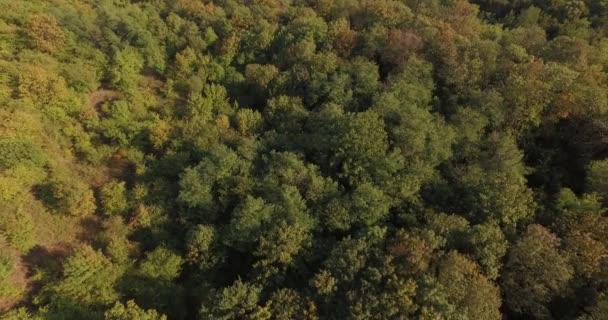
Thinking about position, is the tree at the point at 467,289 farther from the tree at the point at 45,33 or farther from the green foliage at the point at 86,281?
the tree at the point at 45,33

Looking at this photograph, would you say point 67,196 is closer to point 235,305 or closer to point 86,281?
point 86,281

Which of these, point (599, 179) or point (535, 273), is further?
point (599, 179)

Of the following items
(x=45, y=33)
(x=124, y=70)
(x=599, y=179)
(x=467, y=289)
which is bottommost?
(x=124, y=70)

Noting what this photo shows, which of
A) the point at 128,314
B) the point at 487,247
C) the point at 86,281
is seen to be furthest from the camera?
the point at 86,281

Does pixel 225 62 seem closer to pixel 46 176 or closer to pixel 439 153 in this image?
pixel 46 176

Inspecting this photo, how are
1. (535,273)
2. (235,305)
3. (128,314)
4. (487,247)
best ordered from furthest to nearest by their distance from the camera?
(487,247), (235,305), (128,314), (535,273)

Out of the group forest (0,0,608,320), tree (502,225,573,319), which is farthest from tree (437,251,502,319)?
tree (502,225,573,319)

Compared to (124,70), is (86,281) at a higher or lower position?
lower

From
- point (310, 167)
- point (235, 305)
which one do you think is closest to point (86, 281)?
point (235, 305)

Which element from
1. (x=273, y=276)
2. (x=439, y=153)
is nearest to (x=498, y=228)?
(x=439, y=153)
